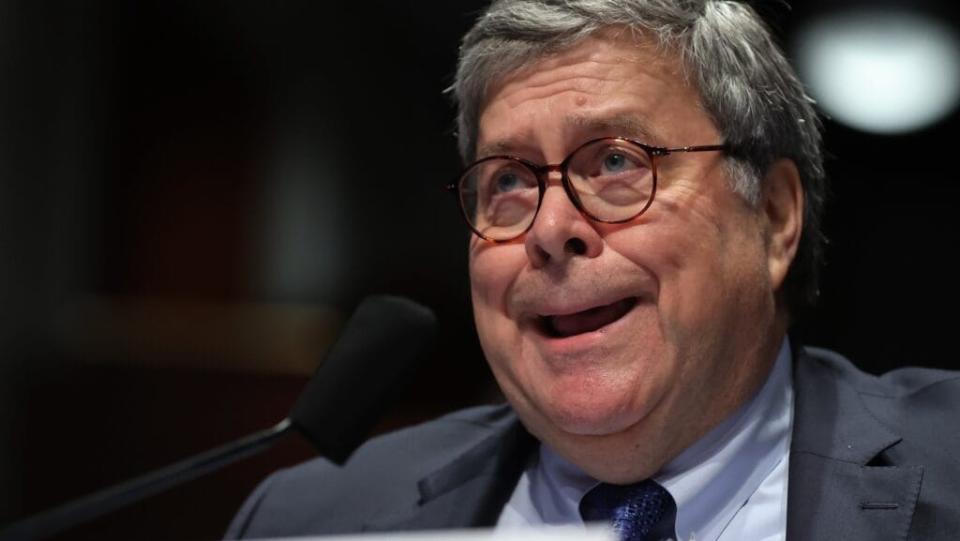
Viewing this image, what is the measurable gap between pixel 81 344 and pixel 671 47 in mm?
2080

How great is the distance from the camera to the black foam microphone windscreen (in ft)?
4.99

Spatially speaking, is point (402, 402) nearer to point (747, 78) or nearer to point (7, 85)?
point (7, 85)

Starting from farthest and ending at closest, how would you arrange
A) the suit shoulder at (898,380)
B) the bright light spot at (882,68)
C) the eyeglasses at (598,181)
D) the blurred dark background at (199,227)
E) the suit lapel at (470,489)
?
1. the blurred dark background at (199,227)
2. the bright light spot at (882,68)
3. the suit lapel at (470,489)
4. the suit shoulder at (898,380)
5. the eyeglasses at (598,181)

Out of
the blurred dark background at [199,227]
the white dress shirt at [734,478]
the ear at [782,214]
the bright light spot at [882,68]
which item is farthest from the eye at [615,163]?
the blurred dark background at [199,227]

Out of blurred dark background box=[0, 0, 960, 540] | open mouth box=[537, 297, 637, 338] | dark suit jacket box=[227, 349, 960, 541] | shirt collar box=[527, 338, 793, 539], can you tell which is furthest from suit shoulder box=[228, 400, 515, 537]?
blurred dark background box=[0, 0, 960, 540]

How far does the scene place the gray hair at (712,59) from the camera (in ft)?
5.42

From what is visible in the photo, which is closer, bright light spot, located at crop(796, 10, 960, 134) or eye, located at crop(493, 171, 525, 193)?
eye, located at crop(493, 171, 525, 193)

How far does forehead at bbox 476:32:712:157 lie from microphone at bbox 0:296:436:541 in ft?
0.98

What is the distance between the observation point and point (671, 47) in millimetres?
1654

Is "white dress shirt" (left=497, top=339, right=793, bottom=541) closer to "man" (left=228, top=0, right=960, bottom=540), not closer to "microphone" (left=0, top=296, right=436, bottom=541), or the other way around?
"man" (left=228, top=0, right=960, bottom=540)

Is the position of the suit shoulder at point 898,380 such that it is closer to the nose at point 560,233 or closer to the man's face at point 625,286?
the man's face at point 625,286

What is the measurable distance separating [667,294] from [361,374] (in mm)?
400

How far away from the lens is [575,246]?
1.59 m

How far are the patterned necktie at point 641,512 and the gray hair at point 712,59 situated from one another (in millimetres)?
376
